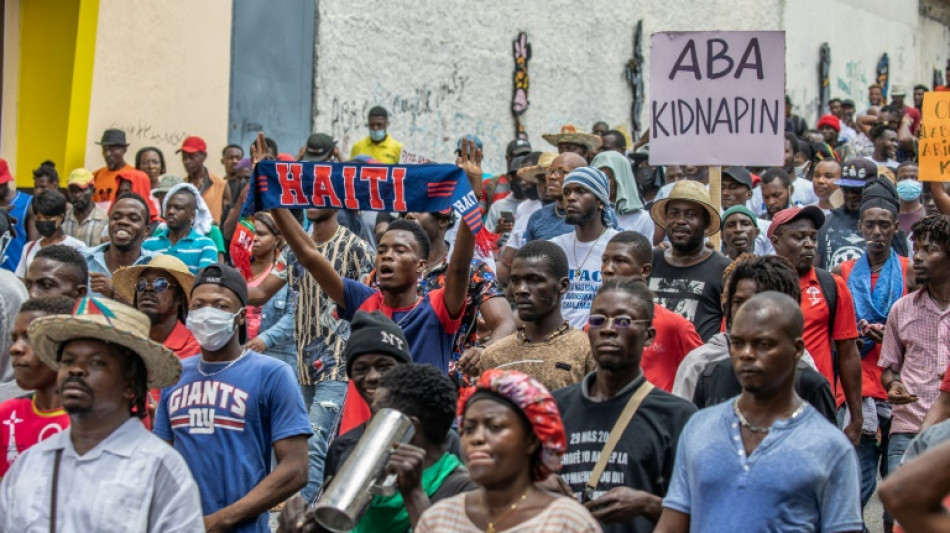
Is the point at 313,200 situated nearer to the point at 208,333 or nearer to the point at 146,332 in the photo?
the point at 208,333

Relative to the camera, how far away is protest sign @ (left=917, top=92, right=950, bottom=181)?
11.5 m

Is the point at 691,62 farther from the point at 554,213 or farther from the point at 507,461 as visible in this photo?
the point at 507,461

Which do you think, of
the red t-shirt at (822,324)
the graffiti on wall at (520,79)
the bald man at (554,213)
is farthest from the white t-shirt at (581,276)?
the graffiti on wall at (520,79)

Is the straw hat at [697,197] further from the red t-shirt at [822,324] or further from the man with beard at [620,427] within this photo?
the man with beard at [620,427]

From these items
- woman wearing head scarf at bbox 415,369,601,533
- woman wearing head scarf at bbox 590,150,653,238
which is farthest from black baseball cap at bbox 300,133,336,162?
woman wearing head scarf at bbox 415,369,601,533

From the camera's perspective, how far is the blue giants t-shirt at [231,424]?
5.92 meters

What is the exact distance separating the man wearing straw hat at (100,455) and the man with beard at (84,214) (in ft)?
25.8

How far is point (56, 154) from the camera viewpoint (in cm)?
1625

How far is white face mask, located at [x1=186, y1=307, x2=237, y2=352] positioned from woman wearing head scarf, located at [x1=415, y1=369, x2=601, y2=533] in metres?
1.70

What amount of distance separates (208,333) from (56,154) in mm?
10798

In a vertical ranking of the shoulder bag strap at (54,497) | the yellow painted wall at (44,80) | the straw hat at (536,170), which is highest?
the yellow painted wall at (44,80)

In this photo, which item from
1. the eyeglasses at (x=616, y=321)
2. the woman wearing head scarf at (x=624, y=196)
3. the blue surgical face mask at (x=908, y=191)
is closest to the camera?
the eyeglasses at (x=616, y=321)

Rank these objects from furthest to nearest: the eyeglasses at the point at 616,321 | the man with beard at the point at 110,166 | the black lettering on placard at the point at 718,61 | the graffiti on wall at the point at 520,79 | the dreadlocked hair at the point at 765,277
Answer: the graffiti on wall at the point at 520,79, the man with beard at the point at 110,166, the black lettering on placard at the point at 718,61, the dreadlocked hair at the point at 765,277, the eyeglasses at the point at 616,321

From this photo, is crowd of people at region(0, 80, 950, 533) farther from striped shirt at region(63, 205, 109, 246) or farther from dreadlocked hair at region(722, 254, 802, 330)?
striped shirt at region(63, 205, 109, 246)
